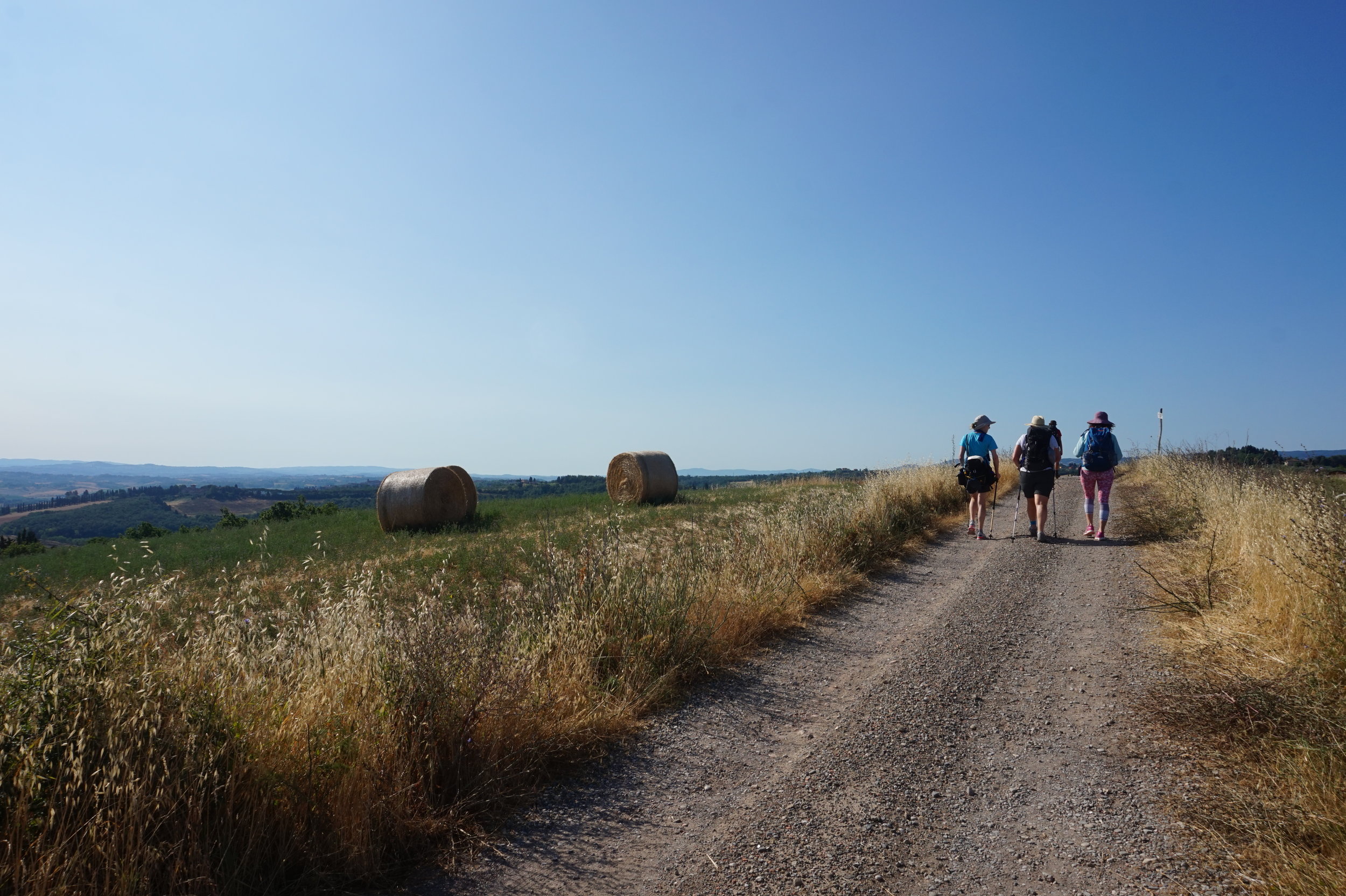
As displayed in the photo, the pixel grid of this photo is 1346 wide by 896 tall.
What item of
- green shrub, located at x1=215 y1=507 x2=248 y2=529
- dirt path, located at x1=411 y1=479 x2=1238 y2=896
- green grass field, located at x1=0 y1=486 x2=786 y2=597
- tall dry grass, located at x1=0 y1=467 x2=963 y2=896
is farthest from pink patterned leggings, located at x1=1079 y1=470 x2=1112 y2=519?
green shrub, located at x1=215 y1=507 x2=248 y2=529

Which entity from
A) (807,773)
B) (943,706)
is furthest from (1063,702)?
(807,773)

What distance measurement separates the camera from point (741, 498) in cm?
2297

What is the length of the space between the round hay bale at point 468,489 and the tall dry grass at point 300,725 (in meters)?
13.9

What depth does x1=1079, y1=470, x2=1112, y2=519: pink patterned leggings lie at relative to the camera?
11.1m

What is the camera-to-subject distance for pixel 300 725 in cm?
326

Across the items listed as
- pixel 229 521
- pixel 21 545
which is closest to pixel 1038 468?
pixel 229 521

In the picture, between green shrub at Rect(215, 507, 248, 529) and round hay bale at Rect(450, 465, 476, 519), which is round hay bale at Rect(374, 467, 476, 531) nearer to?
round hay bale at Rect(450, 465, 476, 519)

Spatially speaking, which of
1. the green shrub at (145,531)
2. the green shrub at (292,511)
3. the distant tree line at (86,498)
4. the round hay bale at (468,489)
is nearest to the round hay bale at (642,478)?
the round hay bale at (468,489)

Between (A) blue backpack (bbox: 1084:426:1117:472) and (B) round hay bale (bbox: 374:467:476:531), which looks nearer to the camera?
(A) blue backpack (bbox: 1084:426:1117:472)

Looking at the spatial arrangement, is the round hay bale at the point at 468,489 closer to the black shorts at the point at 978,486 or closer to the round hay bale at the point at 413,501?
the round hay bale at the point at 413,501

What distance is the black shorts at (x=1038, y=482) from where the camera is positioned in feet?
37.0

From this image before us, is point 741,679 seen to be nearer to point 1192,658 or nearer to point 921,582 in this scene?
point 1192,658

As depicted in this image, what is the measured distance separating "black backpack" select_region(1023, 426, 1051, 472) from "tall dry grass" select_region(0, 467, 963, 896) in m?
8.04

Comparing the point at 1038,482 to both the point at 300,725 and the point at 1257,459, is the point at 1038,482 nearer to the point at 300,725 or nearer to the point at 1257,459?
the point at 1257,459
